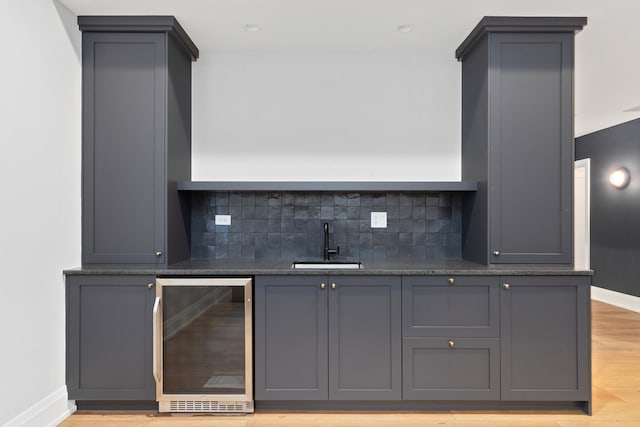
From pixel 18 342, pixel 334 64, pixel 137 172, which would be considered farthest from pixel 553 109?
pixel 18 342

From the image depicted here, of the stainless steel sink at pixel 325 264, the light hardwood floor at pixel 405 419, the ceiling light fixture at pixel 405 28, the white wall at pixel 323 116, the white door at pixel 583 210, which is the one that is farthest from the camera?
the white door at pixel 583 210

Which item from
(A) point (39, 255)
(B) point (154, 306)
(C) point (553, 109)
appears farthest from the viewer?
(C) point (553, 109)

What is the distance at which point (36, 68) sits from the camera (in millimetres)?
2154

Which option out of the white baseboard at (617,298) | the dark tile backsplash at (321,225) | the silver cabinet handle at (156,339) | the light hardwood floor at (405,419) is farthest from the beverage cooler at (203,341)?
the white baseboard at (617,298)

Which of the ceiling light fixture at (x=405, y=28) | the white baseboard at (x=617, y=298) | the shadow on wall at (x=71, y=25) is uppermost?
the ceiling light fixture at (x=405, y=28)

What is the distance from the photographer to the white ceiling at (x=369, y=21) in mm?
2342

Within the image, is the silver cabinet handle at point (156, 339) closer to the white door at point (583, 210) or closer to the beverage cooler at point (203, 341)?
the beverage cooler at point (203, 341)

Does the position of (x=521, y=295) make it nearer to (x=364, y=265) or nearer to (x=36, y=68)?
(x=364, y=265)

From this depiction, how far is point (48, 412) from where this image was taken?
87.7 inches

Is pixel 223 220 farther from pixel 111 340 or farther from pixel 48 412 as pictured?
pixel 48 412

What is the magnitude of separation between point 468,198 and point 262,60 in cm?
192

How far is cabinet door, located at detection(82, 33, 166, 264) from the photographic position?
2482 millimetres

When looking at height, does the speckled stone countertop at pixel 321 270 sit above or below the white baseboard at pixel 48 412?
above

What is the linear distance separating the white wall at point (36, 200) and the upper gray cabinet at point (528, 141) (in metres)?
2.69
